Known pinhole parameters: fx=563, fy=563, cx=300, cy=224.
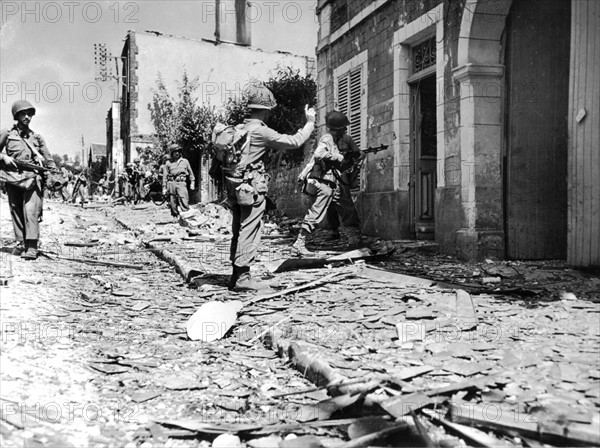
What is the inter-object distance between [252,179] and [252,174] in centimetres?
5

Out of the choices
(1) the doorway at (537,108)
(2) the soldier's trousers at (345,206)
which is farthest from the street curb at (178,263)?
(1) the doorway at (537,108)

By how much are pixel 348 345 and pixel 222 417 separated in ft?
4.05

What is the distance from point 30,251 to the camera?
314 inches

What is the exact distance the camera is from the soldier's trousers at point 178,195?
1523cm

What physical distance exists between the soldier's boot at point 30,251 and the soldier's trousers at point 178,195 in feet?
23.9

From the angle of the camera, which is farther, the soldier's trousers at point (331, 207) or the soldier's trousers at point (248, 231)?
the soldier's trousers at point (331, 207)

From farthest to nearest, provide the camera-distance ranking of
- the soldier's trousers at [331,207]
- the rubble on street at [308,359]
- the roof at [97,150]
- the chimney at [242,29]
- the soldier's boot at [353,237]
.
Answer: the roof at [97,150] < the chimney at [242,29] < the soldier's boot at [353,237] < the soldier's trousers at [331,207] < the rubble on street at [308,359]

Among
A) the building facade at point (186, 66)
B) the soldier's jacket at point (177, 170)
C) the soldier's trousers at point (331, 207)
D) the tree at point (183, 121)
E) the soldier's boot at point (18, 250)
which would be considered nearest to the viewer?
the soldier's boot at point (18, 250)

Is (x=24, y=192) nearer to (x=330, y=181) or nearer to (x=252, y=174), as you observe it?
(x=252, y=174)

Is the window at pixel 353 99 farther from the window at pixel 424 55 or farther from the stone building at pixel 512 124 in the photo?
the stone building at pixel 512 124

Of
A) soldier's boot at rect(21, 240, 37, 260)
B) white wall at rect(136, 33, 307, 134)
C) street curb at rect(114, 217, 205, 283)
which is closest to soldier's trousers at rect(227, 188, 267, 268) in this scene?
street curb at rect(114, 217, 205, 283)

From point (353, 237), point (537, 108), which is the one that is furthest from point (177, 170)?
point (537, 108)

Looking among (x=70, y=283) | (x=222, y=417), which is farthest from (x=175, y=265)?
(x=222, y=417)

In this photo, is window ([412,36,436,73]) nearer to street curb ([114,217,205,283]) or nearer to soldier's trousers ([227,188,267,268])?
soldier's trousers ([227,188,267,268])
